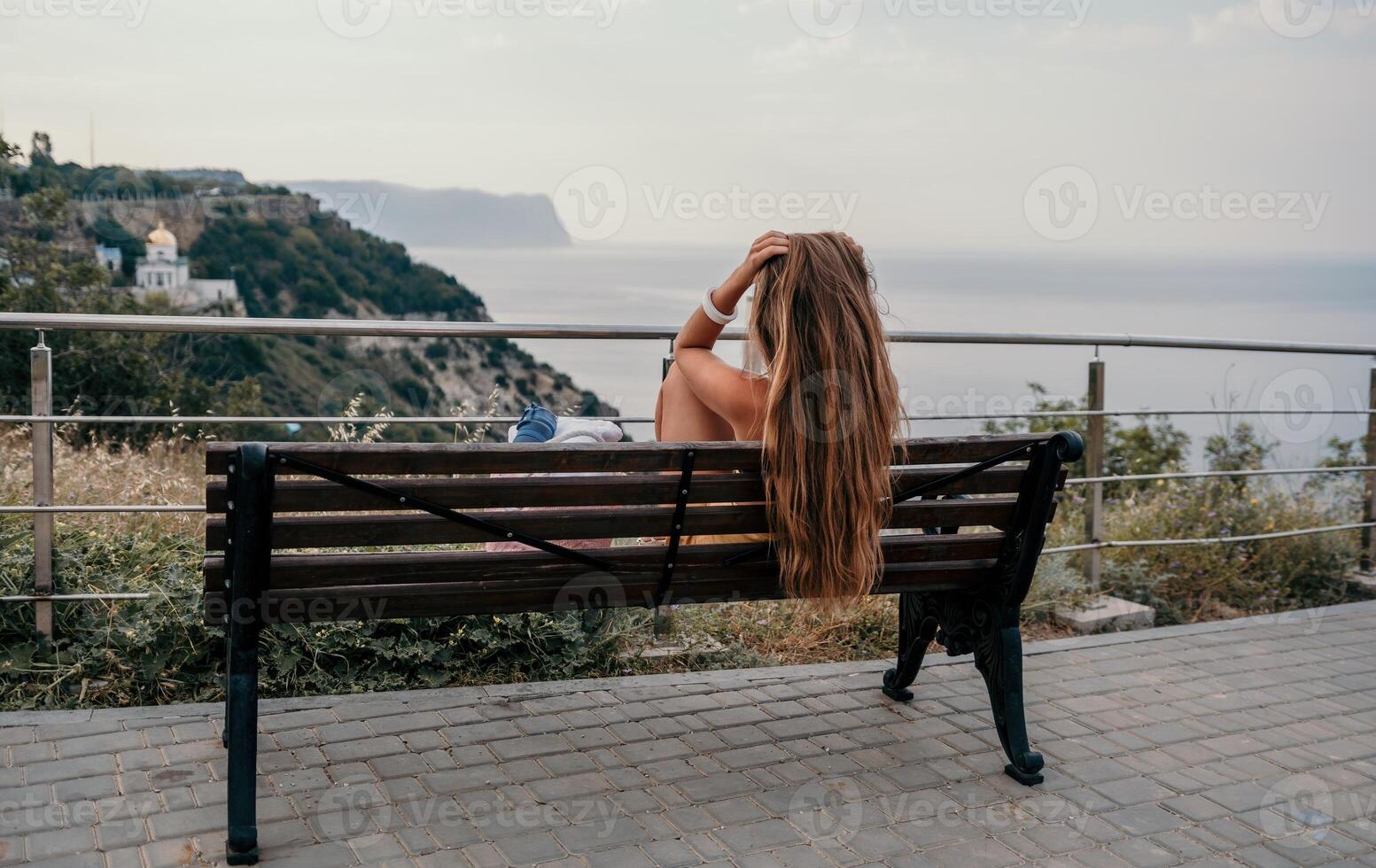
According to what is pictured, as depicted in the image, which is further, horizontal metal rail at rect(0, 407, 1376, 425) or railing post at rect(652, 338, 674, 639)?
railing post at rect(652, 338, 674, 639)

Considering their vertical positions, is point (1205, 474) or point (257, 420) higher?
point (257, 420)

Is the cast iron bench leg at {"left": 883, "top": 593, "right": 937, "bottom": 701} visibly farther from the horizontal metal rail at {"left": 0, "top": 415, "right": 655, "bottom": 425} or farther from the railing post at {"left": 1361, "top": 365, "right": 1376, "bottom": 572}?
the railing post at {"left": 1361, "top": 365, "right": 1376, "bottom": 572}

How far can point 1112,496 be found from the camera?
977 centimetres

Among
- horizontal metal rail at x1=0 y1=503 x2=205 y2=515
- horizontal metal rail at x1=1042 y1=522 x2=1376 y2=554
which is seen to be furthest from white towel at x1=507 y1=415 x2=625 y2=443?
horizontal metal rail at x1=1042 y1=522 x2=1376 y2=554

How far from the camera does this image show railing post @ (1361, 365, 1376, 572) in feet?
20.7

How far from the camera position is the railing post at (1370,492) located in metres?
6.31

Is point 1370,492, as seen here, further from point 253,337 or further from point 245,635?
point 253,337

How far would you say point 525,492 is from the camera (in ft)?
9.55

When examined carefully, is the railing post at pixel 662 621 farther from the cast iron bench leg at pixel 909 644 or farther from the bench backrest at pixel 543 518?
the bench backrest at pixel 543 518

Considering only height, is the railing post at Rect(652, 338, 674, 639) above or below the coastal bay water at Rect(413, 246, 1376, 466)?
below

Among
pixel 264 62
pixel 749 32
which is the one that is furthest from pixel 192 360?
pixel 264 62

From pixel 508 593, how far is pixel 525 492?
0.35 meters

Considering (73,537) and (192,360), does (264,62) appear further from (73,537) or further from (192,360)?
(73,537)

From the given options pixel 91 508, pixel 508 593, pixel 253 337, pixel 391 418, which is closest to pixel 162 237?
pixel 253 337
